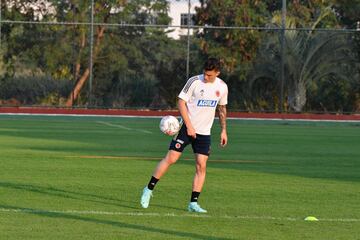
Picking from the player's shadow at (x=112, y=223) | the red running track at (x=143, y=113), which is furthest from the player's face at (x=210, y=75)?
the red running track at (x=143, y=113)

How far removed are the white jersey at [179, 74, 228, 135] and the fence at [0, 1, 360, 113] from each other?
3096 centimetres

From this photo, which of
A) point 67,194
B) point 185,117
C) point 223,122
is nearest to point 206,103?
point 185,117

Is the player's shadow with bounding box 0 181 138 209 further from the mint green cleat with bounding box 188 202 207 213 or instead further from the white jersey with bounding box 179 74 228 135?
the white jersey with bounding box 179 74 228 135

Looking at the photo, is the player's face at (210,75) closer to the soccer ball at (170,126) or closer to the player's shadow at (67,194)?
the soccer ball at (170,126)

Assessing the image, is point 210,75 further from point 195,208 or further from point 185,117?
point 195,208

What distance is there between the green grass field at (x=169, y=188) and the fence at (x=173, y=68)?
1398cm

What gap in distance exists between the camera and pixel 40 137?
101ft

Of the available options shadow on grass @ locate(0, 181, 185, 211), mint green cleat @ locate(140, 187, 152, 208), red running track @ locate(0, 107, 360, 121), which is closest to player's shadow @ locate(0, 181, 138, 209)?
shadow on grass @ locate(0, 181, 185, 211)

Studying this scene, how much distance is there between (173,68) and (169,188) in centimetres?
3028

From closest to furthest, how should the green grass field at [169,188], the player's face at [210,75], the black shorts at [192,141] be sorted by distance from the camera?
the green grass field at [169,188]
the player's face at [210,75]
the black shorts at [192,141]

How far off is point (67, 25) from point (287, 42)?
9377 millimetres

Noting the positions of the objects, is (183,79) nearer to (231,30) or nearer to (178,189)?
(231,30)

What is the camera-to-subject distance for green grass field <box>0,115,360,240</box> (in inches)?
508

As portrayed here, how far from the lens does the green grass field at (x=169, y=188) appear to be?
42.3 ft
